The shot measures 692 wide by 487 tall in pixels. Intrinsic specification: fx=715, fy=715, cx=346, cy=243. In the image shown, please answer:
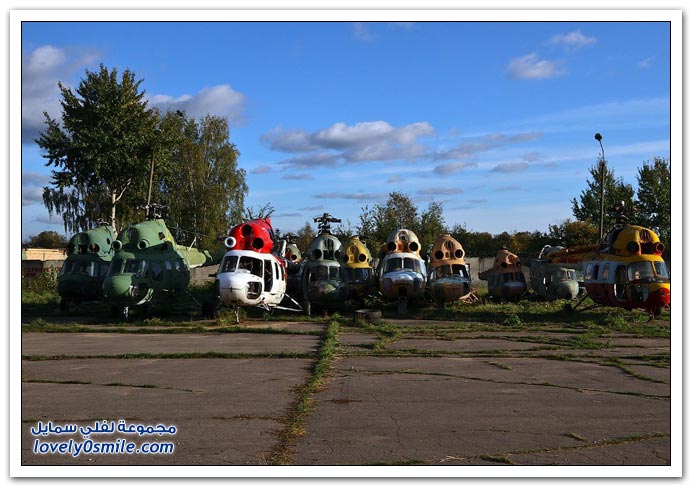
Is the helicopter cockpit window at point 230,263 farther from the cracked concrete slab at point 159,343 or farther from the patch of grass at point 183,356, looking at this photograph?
the patch of grass at point 183,356

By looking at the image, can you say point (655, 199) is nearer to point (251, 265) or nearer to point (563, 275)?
point (563, 275)

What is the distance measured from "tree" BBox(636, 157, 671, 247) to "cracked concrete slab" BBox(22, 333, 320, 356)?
33.1m

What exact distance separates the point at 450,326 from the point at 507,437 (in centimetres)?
1234

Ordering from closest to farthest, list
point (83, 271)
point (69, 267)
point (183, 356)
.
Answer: point (183, 356), point (83, 271), point (69, 267)

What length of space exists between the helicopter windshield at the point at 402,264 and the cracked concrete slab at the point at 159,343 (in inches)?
322

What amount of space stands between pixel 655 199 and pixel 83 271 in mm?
36012

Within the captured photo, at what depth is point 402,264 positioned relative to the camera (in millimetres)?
26078

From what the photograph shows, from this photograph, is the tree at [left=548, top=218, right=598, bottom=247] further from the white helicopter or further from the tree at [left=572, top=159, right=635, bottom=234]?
the white helicopter

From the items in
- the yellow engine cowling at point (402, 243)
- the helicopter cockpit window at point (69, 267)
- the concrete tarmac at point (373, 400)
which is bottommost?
the concrete tarmac at point (373, 400)

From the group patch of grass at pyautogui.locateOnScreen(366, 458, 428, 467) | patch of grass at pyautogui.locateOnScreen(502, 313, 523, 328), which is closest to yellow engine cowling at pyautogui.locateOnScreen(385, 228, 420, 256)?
patch of grass at pyautogui.locateOnScreen(502, 313, 523, 328)

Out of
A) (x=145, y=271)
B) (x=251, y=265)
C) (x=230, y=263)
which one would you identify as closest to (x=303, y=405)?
(x=230, y=263)

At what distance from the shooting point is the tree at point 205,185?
49625 mm

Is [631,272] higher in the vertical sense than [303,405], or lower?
higher

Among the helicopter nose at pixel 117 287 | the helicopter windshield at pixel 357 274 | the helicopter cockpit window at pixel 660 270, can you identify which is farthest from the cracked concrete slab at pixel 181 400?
the helicopter windshield at pixel 357 274
